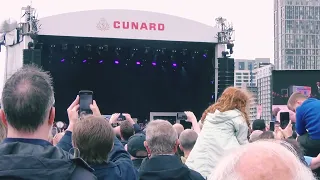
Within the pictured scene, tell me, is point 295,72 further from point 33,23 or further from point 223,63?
point 33,23

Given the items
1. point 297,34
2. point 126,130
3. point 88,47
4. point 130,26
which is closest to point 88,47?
point 88,47

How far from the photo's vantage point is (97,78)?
16.5 m

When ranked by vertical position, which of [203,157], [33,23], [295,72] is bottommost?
[203,157]

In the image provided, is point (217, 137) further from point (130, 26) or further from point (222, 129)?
point (130, 26)

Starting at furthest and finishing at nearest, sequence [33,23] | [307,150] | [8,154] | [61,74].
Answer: [61,74], [33,23], [307,150], [8,154]

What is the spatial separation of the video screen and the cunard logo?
4.86 meters

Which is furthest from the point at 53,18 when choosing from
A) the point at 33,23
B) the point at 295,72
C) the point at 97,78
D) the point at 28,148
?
the point at 28,148

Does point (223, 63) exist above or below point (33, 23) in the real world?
below

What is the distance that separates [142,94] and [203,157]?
13.2 metres

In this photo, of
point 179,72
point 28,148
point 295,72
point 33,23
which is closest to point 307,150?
point 28,148

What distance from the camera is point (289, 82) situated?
14.4 m

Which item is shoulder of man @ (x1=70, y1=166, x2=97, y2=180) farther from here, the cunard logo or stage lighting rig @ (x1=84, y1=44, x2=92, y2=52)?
stage lighting rig @ (x1=84, y1=44, x2=92, y2=52)

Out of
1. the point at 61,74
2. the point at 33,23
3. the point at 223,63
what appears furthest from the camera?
the point at 61,74

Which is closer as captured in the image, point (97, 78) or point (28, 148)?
point (28, 148)
